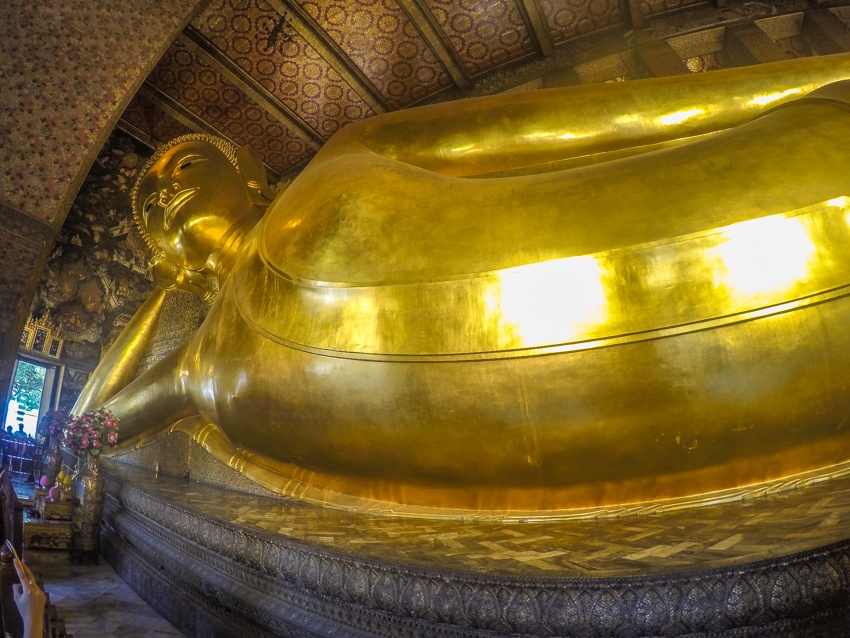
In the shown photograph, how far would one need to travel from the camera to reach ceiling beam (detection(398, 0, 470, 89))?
16.0 ft

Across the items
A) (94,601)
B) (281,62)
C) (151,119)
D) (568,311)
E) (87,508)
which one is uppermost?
(281,62)

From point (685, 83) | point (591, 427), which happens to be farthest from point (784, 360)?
point (685, 83)

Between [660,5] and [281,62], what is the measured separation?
3232mm

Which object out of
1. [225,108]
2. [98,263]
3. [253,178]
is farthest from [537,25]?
[98,263]

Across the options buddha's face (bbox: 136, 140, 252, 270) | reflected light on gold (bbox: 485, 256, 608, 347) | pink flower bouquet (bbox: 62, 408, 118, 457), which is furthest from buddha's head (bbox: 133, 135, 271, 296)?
reflected light on gold (bbox: 485, 256, 608, 347)

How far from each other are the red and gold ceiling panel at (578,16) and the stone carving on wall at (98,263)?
4.11 meters

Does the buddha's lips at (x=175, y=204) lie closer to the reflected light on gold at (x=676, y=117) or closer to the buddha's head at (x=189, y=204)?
the buddha's head at (x=189, y=204)

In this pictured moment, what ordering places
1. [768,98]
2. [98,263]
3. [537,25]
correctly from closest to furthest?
[768,98], [537,25], [98,263]

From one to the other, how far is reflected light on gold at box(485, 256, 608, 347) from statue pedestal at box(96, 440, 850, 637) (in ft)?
1.31

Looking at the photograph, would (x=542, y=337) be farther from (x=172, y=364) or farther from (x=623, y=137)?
(x=172, y=364)

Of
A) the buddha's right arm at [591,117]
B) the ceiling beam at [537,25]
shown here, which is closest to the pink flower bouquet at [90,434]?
the buddha's right arm at [591,117]

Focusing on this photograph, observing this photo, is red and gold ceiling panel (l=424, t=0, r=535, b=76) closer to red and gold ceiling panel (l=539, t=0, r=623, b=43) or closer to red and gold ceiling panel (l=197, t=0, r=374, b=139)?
red and gold ceiling panel (l=539, t=0, r=623, b=43)

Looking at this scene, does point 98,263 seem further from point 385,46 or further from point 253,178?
point 253,178

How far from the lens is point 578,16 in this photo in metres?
5.11
